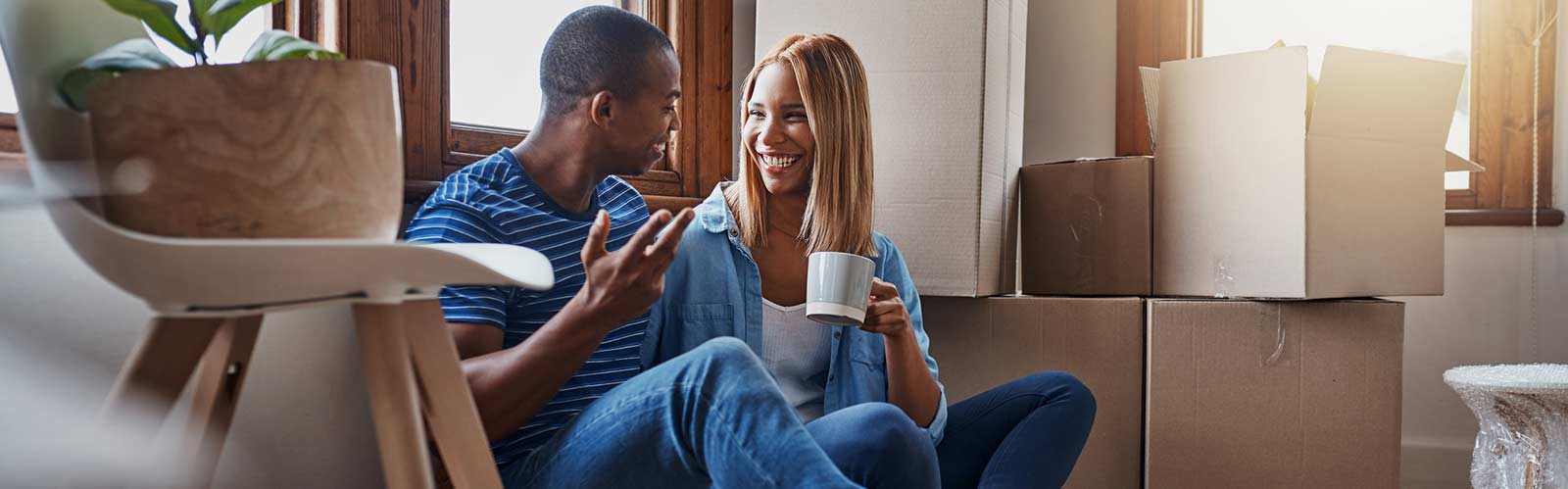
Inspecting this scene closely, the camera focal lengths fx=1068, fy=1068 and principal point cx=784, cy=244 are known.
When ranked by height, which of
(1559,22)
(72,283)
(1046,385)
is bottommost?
(1046,385)

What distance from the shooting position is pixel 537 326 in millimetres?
1059

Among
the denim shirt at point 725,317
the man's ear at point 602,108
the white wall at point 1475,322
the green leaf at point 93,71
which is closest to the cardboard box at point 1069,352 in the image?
the denim shirt at point 725,317

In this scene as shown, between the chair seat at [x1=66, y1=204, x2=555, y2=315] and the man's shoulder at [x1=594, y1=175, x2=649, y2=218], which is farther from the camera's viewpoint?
the man's shoulder at [x1=594, y1=175, x2=649, y2=218]

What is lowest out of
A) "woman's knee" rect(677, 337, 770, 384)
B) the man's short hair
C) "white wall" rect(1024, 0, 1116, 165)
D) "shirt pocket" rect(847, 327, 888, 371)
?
"shirt pocket" rect(847, 327, 888, 371)

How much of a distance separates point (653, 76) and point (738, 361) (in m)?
0.41

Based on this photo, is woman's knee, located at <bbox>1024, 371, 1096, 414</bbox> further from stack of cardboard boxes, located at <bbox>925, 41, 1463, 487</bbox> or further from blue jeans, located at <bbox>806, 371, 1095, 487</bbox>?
stack of cardboard boxes, located at <bbox>925, 41, 1463, 487</bbox>

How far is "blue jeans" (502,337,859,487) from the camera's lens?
2.79ft

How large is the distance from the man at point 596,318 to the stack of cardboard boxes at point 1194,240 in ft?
1.44

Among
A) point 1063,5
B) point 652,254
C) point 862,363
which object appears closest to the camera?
point 652,254

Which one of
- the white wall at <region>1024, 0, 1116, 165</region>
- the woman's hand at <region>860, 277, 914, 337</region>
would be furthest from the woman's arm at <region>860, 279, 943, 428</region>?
the white wall at <region>1024, 0, 1116, 165</region>

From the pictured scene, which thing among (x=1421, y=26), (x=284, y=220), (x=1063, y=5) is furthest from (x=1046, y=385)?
(x=1421, y=26)

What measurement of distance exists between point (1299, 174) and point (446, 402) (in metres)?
1.15

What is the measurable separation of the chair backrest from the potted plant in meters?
0.01

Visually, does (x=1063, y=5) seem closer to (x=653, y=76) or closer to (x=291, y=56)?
(x=653, y=76)
